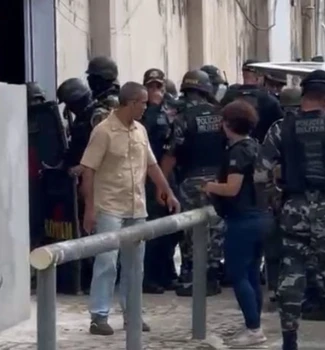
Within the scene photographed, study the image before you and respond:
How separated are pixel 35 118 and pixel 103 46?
443 centimetres

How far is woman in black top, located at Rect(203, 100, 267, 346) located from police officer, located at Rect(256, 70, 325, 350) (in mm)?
404

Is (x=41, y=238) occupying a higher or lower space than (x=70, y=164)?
lower

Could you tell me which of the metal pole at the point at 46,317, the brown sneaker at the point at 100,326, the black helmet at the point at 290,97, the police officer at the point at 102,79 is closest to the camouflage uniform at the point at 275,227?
the black helmet at the point at 290,97

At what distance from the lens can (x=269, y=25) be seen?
24125 mm

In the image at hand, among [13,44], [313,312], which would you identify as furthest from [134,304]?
[13,44]

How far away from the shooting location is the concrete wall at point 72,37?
42.0ft

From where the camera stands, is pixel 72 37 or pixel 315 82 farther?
pixel 72 37

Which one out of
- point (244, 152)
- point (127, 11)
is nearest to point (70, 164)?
point (244, 152)

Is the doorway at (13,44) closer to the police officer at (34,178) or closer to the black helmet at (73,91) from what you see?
the police officer at (34,178)

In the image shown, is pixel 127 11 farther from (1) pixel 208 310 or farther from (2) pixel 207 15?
(1) pixel 208 310

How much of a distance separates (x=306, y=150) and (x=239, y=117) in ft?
2.13

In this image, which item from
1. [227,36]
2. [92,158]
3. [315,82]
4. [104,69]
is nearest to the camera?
[315,82]

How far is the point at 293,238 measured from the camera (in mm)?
7266

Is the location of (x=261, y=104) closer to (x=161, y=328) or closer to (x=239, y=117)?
(x=239, y=117)
